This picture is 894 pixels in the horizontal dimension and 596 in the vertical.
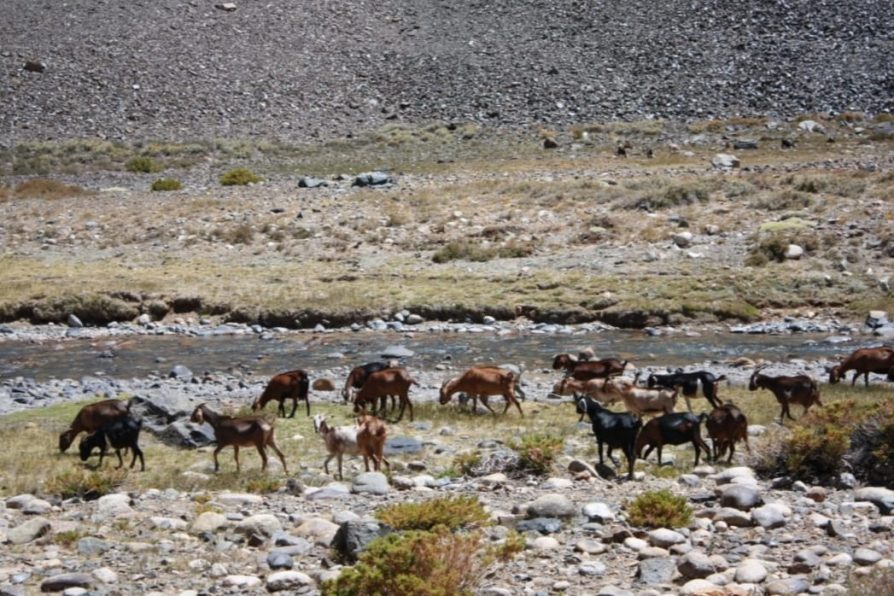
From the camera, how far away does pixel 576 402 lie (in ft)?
58.7

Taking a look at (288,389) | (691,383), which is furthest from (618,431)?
(288,389)

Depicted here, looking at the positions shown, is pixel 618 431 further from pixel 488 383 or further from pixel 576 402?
pixel 576 402

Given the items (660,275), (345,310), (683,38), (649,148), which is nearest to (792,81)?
(683,38)

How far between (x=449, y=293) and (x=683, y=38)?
153 ft

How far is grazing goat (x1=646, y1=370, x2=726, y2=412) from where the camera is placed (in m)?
17.6

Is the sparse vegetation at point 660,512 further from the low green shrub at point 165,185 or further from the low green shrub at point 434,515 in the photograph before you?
the low green shrub at point 165,185

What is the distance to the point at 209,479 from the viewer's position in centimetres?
1356

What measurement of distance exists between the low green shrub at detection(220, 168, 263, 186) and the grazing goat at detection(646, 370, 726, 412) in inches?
1279

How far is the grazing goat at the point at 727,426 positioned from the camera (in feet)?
44.6

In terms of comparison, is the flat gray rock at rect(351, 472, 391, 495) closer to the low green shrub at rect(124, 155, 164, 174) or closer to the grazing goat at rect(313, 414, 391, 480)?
the grazing goat at rect(313, 414, 391, 480)

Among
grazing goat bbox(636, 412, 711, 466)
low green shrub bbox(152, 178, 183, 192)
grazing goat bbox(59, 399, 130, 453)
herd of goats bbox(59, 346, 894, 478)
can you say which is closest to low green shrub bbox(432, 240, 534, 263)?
herd of goats bbox(59, 346, 894, 478)

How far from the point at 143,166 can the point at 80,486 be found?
4473cm

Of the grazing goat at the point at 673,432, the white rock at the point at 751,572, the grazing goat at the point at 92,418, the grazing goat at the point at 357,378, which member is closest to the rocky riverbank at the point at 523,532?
the white rock at the point at 751,572

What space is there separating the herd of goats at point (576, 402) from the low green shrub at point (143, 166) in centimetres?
3725
